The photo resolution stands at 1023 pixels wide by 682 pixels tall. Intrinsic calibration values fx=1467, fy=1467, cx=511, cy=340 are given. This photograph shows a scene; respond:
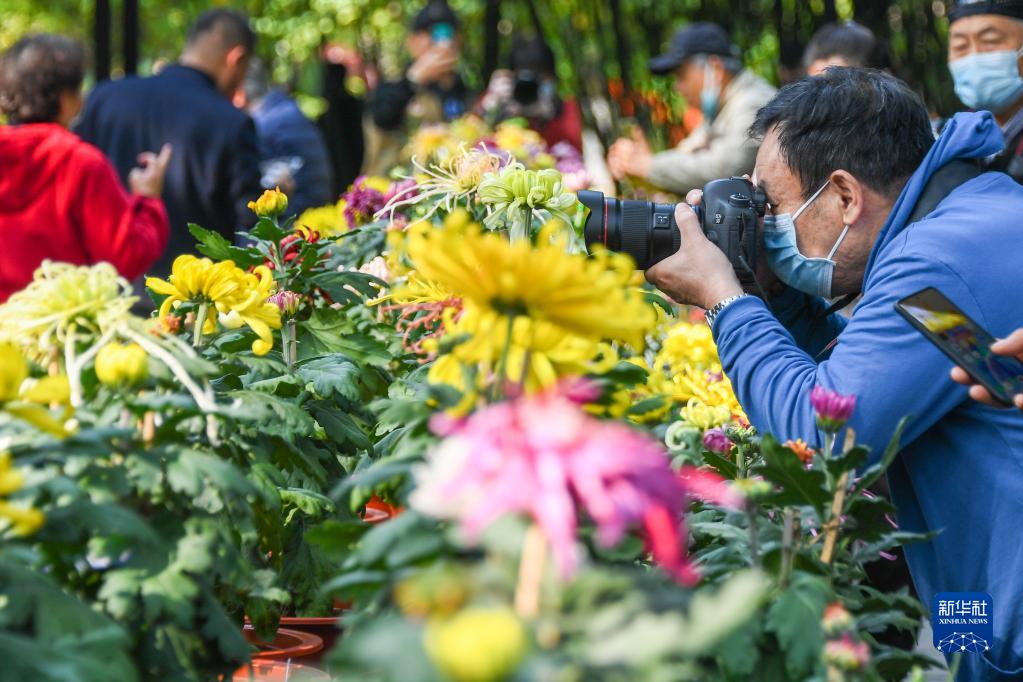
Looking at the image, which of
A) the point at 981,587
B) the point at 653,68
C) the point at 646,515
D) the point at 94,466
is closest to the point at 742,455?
the point at 981,587

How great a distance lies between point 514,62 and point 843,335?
6.41 m

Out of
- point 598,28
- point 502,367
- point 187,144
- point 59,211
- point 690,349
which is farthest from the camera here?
point 598,28

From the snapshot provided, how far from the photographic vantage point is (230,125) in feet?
15.8

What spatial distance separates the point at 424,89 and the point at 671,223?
15.9ft

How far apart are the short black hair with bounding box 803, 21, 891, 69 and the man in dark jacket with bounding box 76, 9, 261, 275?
A: 192 centimetres

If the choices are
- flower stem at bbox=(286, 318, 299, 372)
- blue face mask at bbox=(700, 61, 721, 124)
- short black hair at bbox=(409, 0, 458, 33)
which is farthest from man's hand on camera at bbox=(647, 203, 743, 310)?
short black hair at bbox=(409, 0, 458, 33)

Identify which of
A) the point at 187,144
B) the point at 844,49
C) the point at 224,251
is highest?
the point at 224,251

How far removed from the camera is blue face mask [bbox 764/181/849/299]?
233 centimetres

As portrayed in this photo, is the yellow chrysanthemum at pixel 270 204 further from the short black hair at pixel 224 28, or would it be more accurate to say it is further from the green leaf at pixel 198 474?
the short black hair at pixel 224 28

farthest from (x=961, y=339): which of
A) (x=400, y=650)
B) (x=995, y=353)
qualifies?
(x=400, y=650)

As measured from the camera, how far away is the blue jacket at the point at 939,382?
6.55ft

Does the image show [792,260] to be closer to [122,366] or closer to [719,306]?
[719,306]

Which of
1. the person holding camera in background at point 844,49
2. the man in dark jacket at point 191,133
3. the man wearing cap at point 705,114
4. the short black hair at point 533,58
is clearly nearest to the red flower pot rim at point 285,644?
the man in dark jacket at point 191,133

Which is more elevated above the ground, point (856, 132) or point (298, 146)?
point (856, 132)
